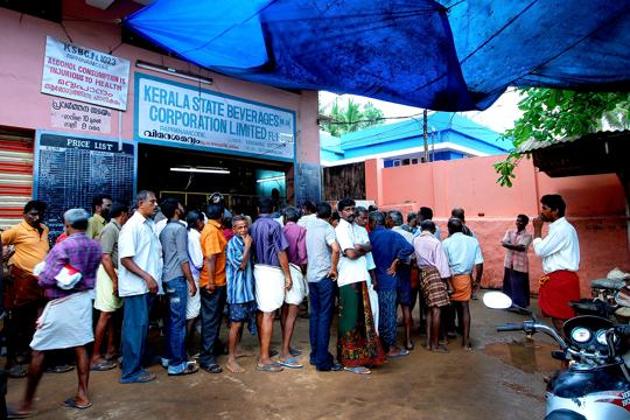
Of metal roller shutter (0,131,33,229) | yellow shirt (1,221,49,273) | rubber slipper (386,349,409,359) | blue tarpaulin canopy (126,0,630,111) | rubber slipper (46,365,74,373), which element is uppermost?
blue tarpaulin canopy (126,0,630,111)

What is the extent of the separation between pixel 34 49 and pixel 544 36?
6.79 m

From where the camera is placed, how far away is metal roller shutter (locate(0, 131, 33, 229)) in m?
5.69

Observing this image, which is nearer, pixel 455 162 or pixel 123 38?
pixel 123 38

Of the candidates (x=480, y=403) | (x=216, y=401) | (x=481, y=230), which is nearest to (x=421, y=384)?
(x=480, y=403)

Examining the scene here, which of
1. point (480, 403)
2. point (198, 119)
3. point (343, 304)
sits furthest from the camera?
point (198, 119)

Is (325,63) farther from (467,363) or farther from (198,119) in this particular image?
(198,119)

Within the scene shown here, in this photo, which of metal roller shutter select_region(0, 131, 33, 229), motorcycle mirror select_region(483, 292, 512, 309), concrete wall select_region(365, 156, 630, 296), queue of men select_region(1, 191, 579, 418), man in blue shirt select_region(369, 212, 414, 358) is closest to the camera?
motorcycle mirror select_region(483, 292, 512, 309)

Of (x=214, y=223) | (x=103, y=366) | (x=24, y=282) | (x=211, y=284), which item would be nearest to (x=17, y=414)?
(x=103, y=366)

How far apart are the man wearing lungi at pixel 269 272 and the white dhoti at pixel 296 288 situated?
104mm

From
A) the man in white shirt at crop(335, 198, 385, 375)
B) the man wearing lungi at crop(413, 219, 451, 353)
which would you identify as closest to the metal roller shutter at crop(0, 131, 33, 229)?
the man in white shirt at crop(335, 198, 385, 375)

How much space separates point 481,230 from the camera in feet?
29.6

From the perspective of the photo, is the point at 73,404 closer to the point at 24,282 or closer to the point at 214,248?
the point at 24,282

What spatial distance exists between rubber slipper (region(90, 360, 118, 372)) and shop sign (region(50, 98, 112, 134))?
384 centimetres

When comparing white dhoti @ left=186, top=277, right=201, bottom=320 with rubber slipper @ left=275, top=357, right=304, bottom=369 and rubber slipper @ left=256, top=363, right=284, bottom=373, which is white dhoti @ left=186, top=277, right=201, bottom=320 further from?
rubber slipper @ left=275, top=357, right=304, bottom=369
